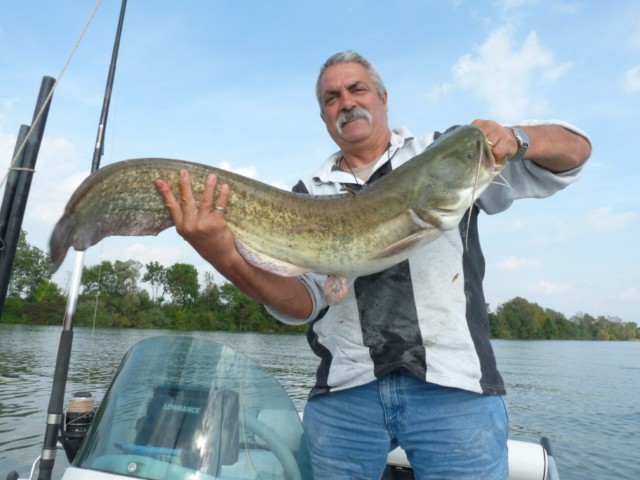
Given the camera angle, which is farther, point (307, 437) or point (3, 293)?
point (3, 293)

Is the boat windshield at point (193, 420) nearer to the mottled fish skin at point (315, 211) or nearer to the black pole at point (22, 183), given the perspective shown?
the mottled fish skin at point (315, 211)

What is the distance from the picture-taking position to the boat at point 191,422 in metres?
2.08

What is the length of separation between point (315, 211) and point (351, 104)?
0.77 metres

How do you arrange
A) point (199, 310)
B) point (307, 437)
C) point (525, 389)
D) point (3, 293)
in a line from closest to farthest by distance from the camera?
point (307, 437)
point (3, 293)
point (525, 389)
point (199, 310)

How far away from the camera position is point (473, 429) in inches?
92.3

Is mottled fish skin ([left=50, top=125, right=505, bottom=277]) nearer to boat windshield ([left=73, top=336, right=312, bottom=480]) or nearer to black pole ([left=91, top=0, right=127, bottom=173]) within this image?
boat windshield ([left=73, top=336, right=312, bottom=480])

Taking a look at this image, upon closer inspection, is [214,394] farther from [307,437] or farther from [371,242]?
[371,242]

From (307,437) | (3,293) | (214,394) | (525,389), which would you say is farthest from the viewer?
(525,389)

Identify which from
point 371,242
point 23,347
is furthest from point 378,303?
point 23,347

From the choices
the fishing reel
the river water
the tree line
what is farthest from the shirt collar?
the tree line

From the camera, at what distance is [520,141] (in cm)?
232

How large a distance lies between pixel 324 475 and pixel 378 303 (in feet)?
2.93

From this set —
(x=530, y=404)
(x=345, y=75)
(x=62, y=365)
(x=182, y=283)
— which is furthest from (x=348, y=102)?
(x=182, y=283)

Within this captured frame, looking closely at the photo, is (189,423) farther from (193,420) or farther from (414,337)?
(414,337)
